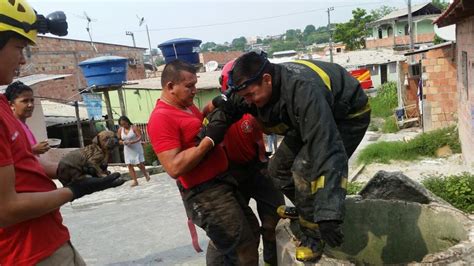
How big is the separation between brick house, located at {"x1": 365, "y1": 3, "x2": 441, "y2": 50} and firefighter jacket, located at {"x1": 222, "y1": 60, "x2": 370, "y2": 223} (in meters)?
35.7

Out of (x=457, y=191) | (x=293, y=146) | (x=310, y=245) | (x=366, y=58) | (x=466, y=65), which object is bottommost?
(x=457, y=191)

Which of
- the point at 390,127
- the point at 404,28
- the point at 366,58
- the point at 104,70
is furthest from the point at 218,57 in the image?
the point at 104,70

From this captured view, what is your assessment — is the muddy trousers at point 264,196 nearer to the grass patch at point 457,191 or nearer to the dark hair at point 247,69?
the dark hair at point 247,69

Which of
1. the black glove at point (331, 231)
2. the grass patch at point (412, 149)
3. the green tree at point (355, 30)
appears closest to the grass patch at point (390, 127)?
the grass patch at point (412, 149)

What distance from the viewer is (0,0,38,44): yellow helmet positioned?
67.3 inches

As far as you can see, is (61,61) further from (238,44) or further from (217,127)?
(238,44)

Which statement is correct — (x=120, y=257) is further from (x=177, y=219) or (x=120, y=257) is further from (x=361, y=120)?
(x=361, y=120)

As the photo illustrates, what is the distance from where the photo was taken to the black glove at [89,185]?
6.52ft

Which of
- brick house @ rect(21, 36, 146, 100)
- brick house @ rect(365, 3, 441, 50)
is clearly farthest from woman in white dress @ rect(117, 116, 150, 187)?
brick house @ rect(365, 3, 441, 50)

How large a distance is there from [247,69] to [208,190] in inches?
36.4

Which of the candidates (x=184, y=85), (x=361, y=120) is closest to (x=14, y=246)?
(x=184, y=85)

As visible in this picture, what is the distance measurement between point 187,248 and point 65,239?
8.25 feet

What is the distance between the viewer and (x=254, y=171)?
326 cm

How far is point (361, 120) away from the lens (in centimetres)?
247
